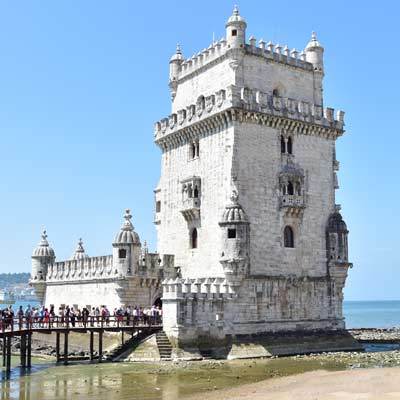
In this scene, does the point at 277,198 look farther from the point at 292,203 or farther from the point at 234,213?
the point at 234,213

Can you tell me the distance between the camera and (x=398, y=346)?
49.6m

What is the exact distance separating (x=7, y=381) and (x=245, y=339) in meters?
→ 13.3

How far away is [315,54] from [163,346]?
2215 centimetres

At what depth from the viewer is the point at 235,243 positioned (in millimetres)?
39031

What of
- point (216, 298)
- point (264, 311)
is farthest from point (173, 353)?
point (264, 311)

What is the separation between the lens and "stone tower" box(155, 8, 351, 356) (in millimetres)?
39031

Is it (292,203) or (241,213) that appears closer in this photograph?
(241,213)

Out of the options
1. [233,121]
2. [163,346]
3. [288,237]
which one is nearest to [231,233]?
[288,237]

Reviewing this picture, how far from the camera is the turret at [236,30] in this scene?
4191cm

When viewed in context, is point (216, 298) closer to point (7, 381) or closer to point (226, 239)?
point (226, 239)

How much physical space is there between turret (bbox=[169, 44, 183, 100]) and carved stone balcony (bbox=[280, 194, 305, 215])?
12044 millimetres

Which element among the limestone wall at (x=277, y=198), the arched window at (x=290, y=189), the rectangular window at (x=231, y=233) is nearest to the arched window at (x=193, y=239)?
the rectangular window at (x=231, y=233)

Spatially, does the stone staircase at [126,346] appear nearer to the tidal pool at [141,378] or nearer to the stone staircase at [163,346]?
the stone staircase at [163,346]

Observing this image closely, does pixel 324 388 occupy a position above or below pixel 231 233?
below
